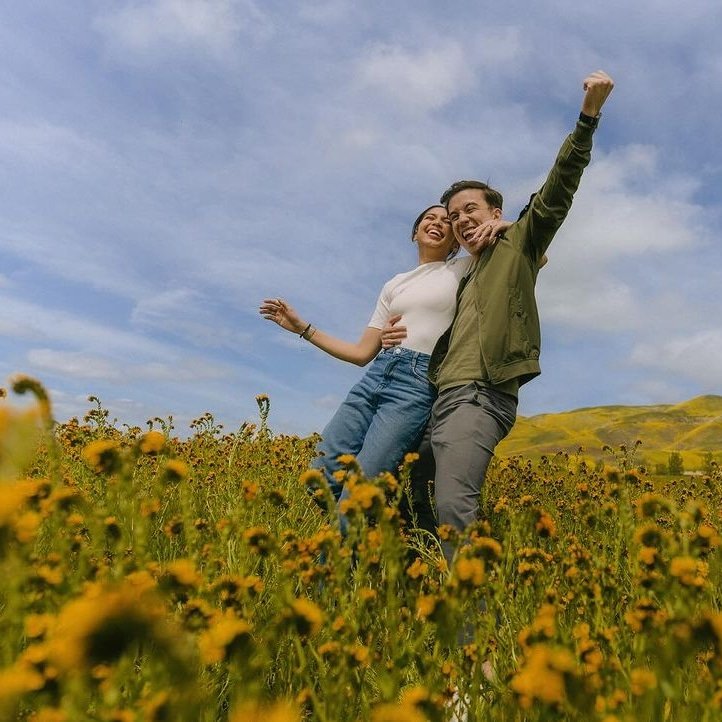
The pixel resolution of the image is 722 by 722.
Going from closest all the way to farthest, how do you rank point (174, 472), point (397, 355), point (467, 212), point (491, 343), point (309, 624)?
1. point (309, 624)
2. point (174, 472)
3. point (491, 343)
4. point (397, 355)
5. point (467, 212)

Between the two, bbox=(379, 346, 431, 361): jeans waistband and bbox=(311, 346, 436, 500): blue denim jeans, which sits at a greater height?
bbox=(379, 346, 431, 361): jeans waistband

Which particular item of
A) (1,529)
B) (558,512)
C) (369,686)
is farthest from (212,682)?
(558,512)

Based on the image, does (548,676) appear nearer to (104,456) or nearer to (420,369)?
(104,456)

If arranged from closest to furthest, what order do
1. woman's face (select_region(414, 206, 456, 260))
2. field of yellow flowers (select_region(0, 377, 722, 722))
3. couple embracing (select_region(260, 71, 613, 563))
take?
1. field of yellow flowers (select_region(0, 377, 722, 722))
2. couple embracing (select_region(260, 71, 613, 563))
3. woman's face (select_region(414, 206, 456, 260))

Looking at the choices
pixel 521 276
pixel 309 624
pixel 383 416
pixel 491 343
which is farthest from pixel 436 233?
pixel 309 624

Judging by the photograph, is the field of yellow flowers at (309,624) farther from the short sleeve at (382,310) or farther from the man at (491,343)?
the short sleeve at (382,310)

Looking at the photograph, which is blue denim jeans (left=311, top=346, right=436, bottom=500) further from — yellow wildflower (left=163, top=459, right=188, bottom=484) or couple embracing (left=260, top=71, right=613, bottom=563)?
yellow wildflower (left=163, top=459, right=188, bottom=484)

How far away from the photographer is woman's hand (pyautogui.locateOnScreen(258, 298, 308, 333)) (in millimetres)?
4797

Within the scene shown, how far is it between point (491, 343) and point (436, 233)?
1374 millimetres

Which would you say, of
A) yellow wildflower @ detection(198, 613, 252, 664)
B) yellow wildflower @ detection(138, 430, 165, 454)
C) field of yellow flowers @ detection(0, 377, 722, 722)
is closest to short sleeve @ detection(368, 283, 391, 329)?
field of yellow flowers @ detection(0, 377, 722, 722)

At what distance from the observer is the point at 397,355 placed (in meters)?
4.13

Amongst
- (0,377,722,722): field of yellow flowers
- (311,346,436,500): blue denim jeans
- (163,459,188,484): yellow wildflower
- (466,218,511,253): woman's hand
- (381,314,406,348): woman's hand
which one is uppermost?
(466,218,511,253): woman's hand

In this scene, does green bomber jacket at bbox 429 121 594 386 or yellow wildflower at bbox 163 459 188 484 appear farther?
green bomber jacket at bbox 429 121 594 386

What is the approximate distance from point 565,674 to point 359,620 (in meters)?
1.01
